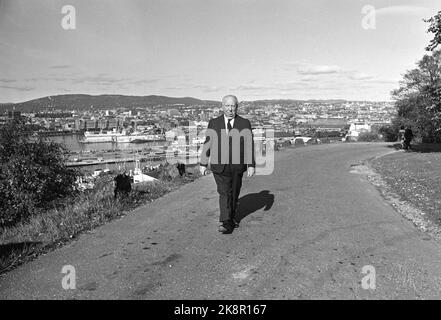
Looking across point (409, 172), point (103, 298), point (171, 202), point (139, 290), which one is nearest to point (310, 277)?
point (139, 290)

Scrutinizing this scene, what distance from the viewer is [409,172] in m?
12.6

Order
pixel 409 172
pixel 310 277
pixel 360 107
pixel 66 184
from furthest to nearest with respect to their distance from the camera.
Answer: pixel 360 107, pixel 66 184, pixel 409 172, pixel 310 277

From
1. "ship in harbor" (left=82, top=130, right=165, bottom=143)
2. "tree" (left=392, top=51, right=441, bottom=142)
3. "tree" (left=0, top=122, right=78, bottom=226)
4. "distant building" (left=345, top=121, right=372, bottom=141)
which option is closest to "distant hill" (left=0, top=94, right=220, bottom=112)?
"ship in harbor" (left=82, top=130, right=165, bottom=143)

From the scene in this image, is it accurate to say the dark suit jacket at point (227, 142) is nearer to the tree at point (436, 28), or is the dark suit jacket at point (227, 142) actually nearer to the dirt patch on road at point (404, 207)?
the dirt patch on road at point (404, 207)

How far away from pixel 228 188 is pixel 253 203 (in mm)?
2085

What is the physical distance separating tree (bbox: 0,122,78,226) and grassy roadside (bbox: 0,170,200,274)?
3648mm

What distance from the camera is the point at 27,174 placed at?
12234 mm

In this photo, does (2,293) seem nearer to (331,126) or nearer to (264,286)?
(264,286)

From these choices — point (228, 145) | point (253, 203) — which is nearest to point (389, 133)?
point (253, 203)

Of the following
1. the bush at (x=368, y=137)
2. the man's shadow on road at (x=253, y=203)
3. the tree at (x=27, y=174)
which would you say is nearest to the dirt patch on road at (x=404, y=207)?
the man's shadow on road at (x=253, y=203)

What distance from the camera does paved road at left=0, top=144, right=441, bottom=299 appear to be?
399 centimetres

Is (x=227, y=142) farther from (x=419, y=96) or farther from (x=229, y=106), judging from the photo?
(x=419, y=96)

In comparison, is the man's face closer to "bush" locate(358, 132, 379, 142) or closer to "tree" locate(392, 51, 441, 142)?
"tree" locate(392, 51, 441, 142)
